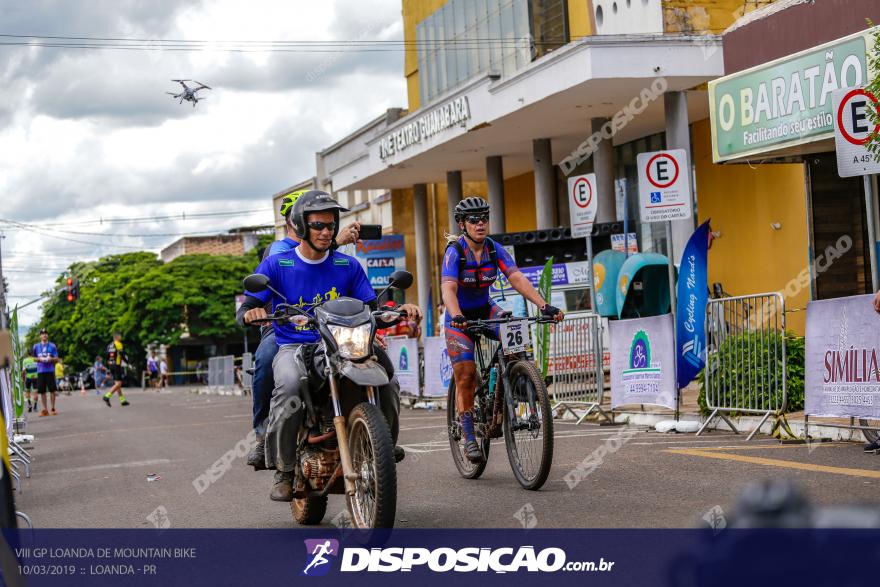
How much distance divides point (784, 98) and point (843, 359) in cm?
715

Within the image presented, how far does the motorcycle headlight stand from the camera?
6062mm

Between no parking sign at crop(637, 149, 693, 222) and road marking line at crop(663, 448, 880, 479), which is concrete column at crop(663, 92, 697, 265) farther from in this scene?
road marking line at crop(663, 448, 880, 479)

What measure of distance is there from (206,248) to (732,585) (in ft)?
336

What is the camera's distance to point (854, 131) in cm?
1080

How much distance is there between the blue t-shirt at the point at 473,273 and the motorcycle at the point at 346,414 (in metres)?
1.81

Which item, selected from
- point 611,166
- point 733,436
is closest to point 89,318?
point 611,166

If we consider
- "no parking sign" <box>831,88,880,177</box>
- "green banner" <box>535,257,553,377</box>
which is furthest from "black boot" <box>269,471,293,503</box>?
"green banner" <box>535,257,553,377</box>

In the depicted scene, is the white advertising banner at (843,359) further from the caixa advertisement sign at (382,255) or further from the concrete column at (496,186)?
the caixa advertisement sign at (382,255)

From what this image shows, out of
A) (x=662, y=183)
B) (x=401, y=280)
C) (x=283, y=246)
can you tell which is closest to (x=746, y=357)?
(x=662, y=183)

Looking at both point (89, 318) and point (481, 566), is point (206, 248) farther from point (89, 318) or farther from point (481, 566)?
point (481, 566)

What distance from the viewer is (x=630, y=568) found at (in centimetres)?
525

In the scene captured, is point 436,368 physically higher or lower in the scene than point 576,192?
lower

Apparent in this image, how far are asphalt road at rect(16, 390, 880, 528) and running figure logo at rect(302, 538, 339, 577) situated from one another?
60cm

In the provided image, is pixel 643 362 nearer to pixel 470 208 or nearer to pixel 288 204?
pixel 470 208
